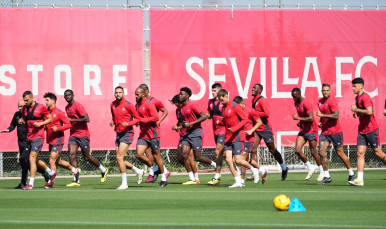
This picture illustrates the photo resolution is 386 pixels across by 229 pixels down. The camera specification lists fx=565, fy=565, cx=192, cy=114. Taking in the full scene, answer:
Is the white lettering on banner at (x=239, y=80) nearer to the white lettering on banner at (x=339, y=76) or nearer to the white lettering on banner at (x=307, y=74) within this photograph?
the white lettering on banner at (x=307, y=74)

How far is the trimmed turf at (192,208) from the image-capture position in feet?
Result: 24.8

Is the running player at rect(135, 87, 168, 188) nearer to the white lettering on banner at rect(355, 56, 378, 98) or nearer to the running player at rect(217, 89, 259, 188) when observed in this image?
the running player at rect(217, 89, 259, 188)

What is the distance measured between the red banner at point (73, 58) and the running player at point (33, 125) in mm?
5294

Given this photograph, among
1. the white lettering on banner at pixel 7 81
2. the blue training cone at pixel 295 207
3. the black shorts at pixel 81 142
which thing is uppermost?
the white lettering on banner at pixel 7 81

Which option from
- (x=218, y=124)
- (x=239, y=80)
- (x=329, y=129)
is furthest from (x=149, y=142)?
(x=239, y=80)

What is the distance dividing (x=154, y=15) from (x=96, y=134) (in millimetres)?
4539

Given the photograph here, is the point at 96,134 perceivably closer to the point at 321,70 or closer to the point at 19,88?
the point at 19,88

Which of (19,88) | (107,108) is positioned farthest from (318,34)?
(19,88)

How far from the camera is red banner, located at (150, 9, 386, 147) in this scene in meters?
19.5

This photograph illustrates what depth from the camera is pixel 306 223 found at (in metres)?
7.38

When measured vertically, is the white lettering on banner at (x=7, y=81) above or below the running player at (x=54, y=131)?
above

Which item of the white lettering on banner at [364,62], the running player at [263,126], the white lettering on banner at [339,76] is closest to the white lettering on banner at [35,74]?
the running player at [263,126]

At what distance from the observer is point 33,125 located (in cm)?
1345

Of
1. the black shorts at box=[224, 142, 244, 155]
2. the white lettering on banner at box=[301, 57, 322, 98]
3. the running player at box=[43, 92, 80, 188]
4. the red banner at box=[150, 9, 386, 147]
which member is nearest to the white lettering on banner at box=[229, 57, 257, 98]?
the red banner at box=[150, 9, 386, 147]
